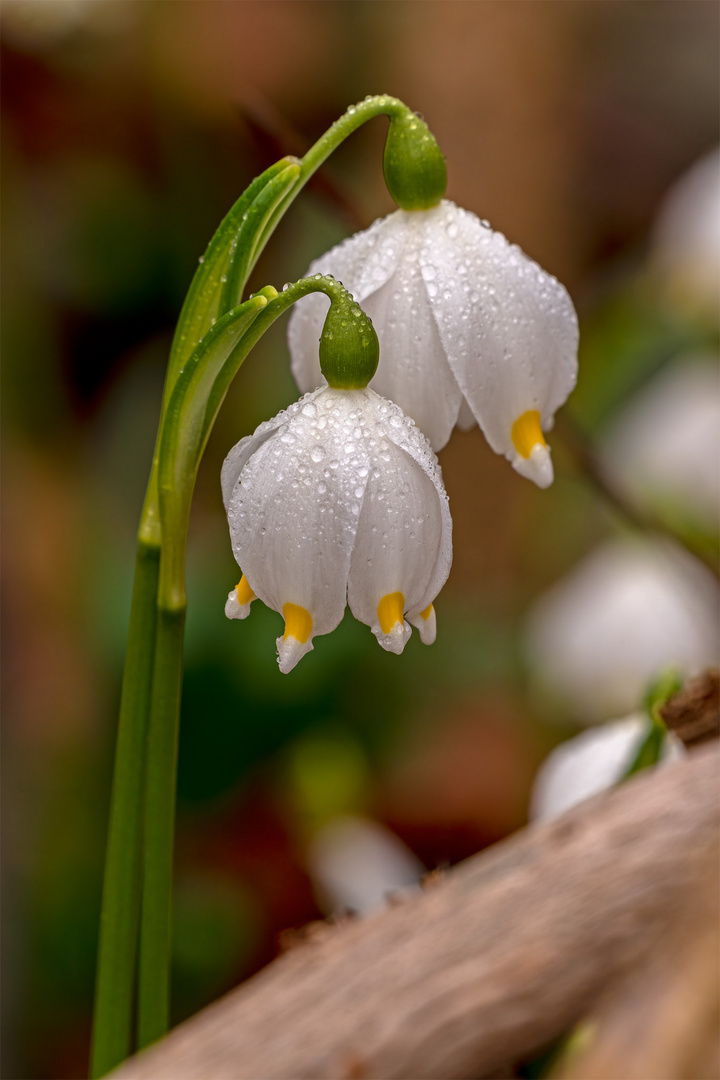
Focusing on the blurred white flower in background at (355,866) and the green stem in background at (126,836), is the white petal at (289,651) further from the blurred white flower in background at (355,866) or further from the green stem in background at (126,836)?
the blurred white flower in background at (355,866)

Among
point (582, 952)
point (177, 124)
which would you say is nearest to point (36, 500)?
point (177, 124)

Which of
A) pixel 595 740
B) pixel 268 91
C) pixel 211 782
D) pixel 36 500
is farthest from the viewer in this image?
pixel 268 91

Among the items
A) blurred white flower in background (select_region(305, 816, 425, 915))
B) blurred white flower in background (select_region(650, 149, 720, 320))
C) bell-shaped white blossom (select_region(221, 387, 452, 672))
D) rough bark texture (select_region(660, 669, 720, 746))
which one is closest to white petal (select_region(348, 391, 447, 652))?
bell-shaped white blossom (select_region(221, 387, 452, 672))

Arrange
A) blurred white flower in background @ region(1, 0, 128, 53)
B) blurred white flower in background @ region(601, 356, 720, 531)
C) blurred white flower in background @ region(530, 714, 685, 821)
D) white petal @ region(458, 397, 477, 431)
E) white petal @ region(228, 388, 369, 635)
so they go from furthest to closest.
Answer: blurred white flower in background @ region(1, 0, 128, 53), blurred white flower in background @ region(601, 356, 720, 531), blurred white flower in background @ region(530, 714, 685, 821), white petal @ region(458, 397, 477, 431), white petal @ region(228, 388, 369, 635)

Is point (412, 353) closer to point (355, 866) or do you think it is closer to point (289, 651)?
point (289, 651)

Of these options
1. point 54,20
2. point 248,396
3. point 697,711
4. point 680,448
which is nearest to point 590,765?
point 697,711

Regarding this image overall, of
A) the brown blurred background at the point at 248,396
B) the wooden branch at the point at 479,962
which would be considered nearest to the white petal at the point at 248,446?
the wooden branch at the point at 479,962

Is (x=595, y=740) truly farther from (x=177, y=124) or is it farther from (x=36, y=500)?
(x=177, y=124)

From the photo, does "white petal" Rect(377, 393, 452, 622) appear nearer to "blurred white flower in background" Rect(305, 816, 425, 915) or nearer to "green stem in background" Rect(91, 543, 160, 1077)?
"green stem in background" Rect(91, 543, 160, 1077)
